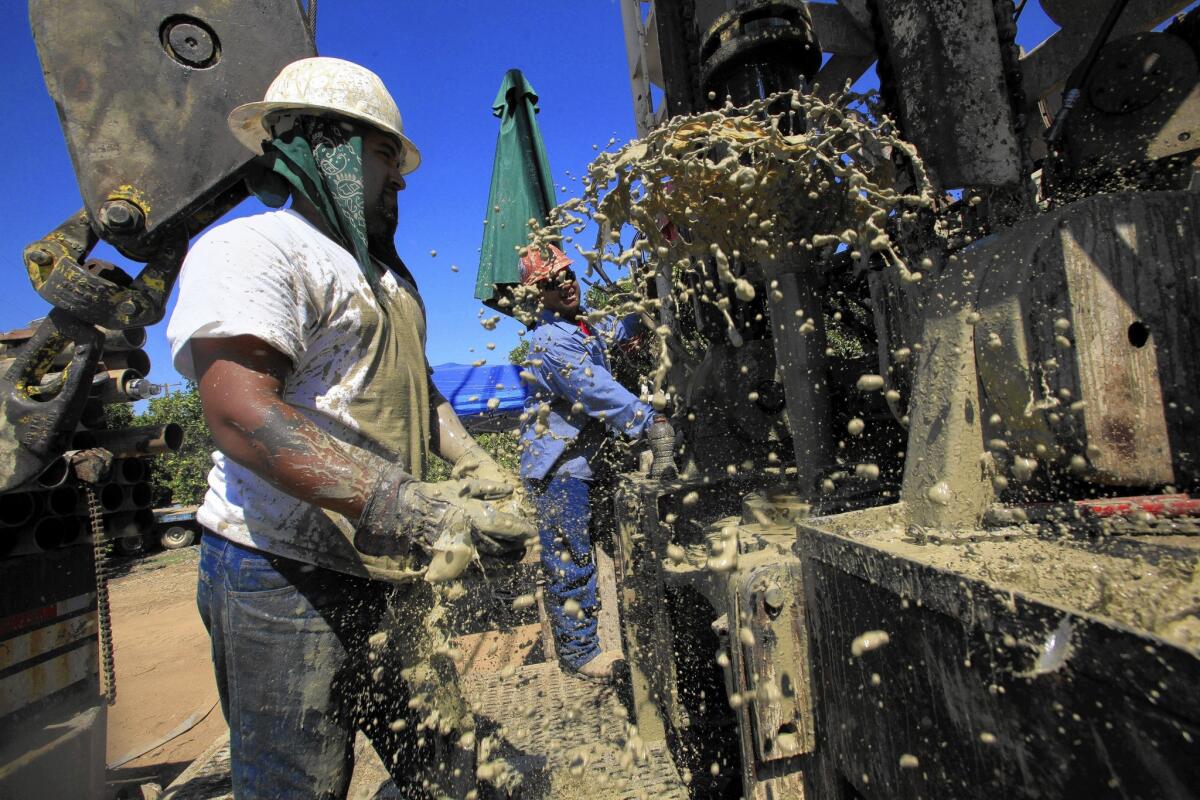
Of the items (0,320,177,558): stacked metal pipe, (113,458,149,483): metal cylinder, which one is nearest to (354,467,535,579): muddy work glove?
(0,320,177,558): stacked metal pipe

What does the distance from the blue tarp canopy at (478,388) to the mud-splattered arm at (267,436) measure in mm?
4761

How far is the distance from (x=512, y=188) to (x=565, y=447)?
2386 mm

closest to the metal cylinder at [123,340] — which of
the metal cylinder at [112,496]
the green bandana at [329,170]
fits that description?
the metal cylinder at [112,496]

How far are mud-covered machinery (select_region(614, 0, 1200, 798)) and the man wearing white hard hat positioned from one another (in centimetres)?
78

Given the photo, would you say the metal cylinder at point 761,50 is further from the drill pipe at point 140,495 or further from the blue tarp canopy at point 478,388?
the blue tarp canopy at point 478,388

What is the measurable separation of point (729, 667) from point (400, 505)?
0.95m

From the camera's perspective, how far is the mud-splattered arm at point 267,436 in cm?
129

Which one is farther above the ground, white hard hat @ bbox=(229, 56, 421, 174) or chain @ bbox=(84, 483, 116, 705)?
white hard hat @ bbox=(229, 56, 421, 174)

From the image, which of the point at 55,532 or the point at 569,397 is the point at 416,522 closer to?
the point at 569,397

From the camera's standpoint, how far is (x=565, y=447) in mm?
3910

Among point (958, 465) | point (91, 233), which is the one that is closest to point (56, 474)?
point (91, 233)

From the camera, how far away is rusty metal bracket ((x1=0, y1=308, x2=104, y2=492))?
251 centimetres

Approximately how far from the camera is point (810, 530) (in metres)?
1.43

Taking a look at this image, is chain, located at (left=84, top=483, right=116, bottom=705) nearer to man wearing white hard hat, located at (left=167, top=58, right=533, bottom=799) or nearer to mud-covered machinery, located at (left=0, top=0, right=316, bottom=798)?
mud-covered machinery, located at (left=0, top=0, right=316, bottom=798)
